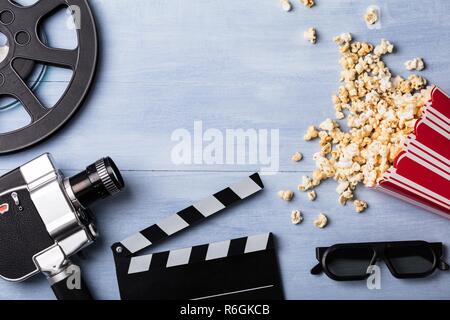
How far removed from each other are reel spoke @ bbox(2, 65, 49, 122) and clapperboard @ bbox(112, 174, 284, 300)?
10.6 inches

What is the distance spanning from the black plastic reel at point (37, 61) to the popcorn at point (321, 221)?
0.45 metres

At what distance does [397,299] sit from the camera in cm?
105

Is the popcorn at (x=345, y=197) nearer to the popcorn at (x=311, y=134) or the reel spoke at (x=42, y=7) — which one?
the popcorn at (x=311, y=134)

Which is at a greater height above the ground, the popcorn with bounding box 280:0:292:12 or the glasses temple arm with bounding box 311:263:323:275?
the popcorn with bounding box 280:0:292:12

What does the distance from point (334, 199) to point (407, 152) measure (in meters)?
0.15

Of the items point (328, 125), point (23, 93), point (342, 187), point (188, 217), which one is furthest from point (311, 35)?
point (23, 93)

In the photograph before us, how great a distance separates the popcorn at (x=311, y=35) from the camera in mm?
1044

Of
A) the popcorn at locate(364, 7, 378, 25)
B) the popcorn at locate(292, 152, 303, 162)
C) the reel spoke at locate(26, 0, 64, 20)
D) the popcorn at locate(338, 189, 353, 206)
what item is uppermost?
the reel spoke at locate(26, 0, 64, 20)

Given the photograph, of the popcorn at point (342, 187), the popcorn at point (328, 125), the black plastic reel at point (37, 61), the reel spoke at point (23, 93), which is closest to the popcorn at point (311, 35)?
the popcorn at point (328, 125)

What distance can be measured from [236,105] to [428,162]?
334 mm

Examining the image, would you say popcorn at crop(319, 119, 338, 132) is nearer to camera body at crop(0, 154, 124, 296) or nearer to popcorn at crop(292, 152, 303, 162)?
popcorn at crop(292, 152, 303, 162)

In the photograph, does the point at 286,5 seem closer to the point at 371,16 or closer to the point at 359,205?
the point at 371,16

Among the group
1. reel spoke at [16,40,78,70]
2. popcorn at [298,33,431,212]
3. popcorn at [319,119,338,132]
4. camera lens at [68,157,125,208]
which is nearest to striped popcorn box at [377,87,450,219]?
popcorn at [298,33,431,212]

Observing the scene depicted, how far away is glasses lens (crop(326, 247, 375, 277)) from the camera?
40.4 inches
